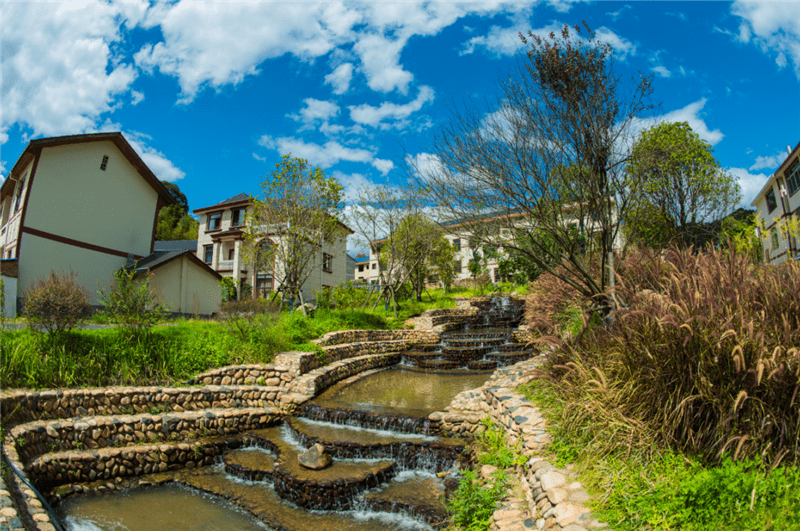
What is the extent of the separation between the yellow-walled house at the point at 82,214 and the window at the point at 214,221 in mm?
11871

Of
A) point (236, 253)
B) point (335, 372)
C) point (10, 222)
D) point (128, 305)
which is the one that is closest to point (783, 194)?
point (335, 372)

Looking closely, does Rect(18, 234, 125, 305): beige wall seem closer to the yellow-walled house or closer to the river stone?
the yellow-walled house

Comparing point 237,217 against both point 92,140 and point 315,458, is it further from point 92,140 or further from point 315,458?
point 315,458

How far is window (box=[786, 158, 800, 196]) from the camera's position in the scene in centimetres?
2065

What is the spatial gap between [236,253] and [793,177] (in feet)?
116

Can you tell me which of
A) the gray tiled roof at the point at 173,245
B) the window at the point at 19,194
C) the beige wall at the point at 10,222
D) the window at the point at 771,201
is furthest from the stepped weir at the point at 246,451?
the gray tiled roof at the point at 173,245

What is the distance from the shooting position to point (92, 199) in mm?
19500

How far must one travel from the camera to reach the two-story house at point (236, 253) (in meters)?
31.4

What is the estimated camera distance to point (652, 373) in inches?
156

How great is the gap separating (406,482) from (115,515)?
408 centimetres

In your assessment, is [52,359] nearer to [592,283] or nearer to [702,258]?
[592,283]

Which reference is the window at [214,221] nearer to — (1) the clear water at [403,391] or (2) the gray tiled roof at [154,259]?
(2) the gray tiled roof at [154,259]

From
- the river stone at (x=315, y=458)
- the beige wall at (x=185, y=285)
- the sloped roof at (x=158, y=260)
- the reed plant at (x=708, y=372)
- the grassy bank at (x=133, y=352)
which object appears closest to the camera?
the reed plant at (x=708, y=372)

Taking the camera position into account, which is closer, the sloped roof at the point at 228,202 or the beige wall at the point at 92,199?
the beige wall at the point at 92,199
